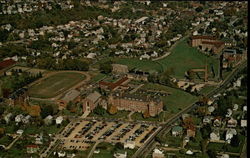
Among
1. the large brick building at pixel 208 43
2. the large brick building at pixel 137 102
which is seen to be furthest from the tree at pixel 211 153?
the large brick building at pixel 208 43

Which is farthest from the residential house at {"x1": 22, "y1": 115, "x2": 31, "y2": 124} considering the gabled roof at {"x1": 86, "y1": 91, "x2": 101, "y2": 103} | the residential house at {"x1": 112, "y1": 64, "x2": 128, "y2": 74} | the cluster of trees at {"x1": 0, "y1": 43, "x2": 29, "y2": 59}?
the cluster of trees at {"x1": 0, "y1": 43, "x2": 29, "y2": 59}

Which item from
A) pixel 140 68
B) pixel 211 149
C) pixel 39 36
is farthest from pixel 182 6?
pixel 211 149

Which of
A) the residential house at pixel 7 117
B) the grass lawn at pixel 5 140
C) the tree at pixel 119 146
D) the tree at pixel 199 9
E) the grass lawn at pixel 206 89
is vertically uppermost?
the tree at pixel 199 9

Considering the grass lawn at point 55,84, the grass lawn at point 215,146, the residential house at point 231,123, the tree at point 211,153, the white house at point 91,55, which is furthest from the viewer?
the white house at point 91,55

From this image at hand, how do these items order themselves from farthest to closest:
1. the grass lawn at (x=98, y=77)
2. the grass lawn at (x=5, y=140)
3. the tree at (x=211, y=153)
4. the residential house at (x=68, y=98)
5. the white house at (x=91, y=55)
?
the white house at (x=91, y=55), the grass lawn at (x=98, y=77), the residential house at (x=68, y=98), the grass lawn at (x=5, y=140), the tree at (x=211, y=153)

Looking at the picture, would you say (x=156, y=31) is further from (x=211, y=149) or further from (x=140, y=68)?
(x=211, y=149)

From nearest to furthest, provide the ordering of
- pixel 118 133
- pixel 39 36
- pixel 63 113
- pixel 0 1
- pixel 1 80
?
pixel 118 133 → pixel 63 113 → pixel 1 80 → pixel 39 36 → pixel 0 1

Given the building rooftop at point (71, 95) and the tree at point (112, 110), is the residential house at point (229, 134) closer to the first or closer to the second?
the tree at point (112, 110)
